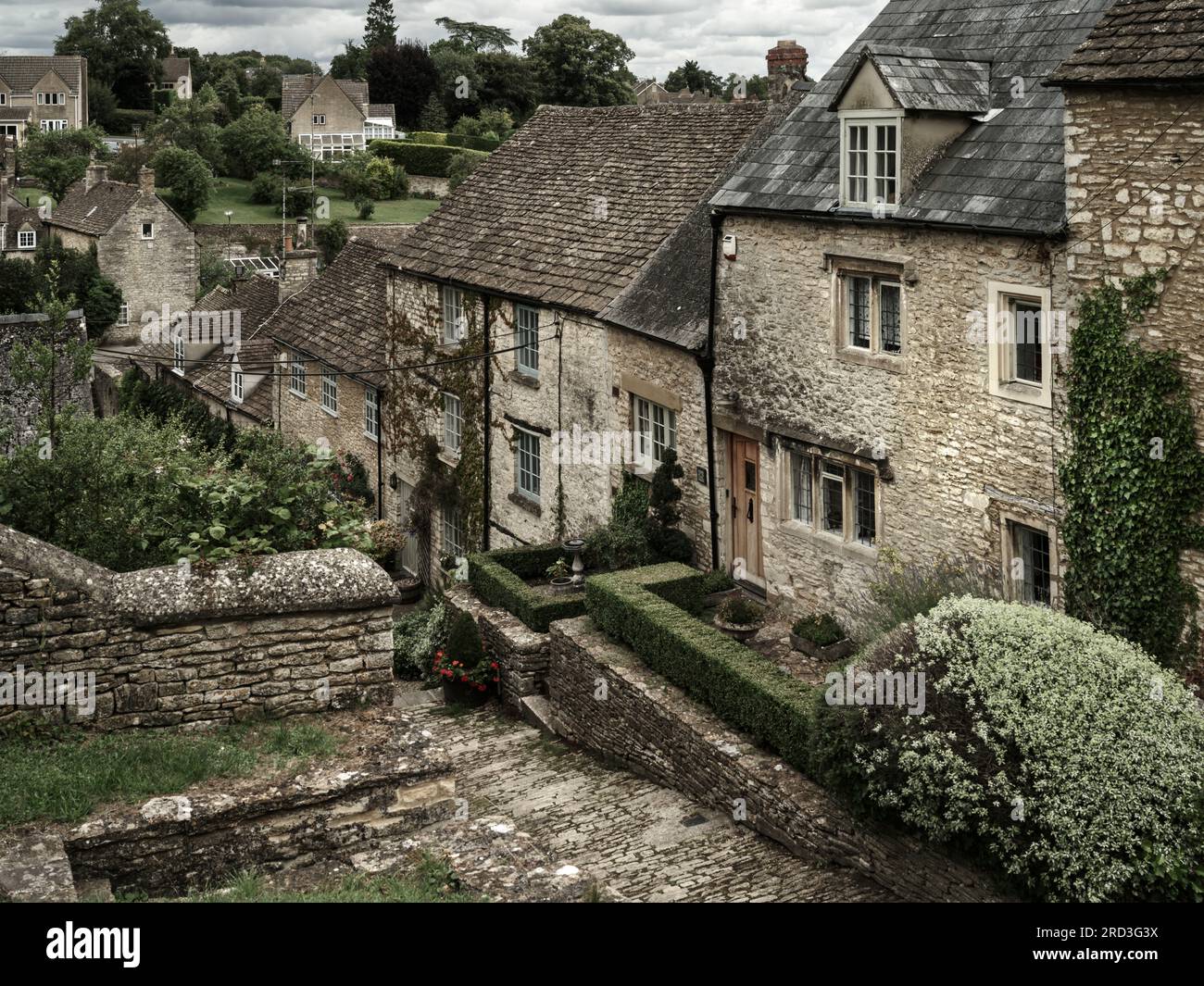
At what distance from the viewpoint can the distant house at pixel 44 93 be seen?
370 ft

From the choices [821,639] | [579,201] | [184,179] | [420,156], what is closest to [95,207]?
[184,179]

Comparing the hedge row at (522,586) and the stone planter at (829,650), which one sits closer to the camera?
the stone planter at (829,650)

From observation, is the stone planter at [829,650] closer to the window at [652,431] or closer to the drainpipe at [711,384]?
the drainpipe at [711,384]

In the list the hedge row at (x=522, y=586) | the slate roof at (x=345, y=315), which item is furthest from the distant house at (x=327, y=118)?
the hedge row at (x=522, y=586)

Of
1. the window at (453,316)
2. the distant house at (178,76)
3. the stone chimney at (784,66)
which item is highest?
the distant house at (178,76)

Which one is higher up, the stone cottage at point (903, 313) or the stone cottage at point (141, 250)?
the stone cottage at point (141, 250)

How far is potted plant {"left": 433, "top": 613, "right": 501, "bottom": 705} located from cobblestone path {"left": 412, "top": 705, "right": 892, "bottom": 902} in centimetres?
128

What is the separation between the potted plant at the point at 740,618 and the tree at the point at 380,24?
130305 mm

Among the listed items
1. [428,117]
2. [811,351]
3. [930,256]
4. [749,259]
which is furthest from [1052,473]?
[428,117]

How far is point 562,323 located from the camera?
23.2m

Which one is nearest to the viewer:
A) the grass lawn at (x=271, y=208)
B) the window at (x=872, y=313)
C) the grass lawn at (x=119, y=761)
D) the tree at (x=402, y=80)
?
the grass lawn at (x=119, y=761)

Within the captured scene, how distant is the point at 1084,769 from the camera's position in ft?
32.5

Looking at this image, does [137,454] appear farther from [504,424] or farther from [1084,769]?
[504,424]

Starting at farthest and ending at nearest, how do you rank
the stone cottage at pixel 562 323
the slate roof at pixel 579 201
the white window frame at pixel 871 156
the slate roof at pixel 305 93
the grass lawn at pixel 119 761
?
the slate roof at pixel 305 93, the slate roof at pixel 579 201, the stone cottage at pixel 562 323, the white window frame at pixel 871 156, the grass lawn at pixel 119 761
